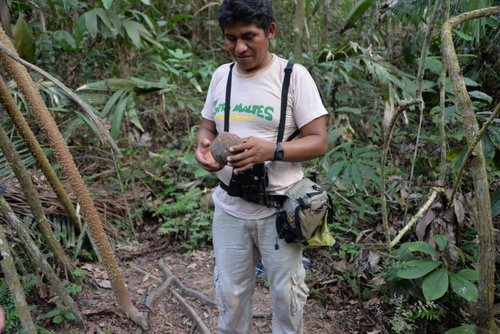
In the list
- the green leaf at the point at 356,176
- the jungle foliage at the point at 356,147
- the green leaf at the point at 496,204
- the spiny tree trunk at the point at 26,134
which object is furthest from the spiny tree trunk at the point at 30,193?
the green leaf at the point at 496,204

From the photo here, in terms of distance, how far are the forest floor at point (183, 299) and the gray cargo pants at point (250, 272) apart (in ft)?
2.67

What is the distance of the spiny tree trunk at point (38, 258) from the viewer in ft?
7.97

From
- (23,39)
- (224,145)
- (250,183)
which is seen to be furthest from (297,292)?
(23,39)

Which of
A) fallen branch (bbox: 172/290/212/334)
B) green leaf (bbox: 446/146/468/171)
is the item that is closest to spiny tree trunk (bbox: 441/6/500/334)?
green leaf (bbox: 446/146/468/171)

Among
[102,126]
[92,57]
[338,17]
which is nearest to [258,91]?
[102,126]

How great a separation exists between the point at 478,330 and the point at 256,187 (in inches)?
50.4

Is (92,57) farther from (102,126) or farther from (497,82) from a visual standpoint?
(497,82)

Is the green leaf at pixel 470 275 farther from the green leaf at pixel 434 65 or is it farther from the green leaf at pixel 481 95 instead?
the green leaf at pixel 434 65

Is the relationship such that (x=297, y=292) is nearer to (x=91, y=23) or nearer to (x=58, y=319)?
(x=58, y=319)

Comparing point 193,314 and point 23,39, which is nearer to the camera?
point 193,314

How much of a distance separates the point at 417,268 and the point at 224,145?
64.9 inches

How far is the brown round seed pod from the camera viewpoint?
72.6 inches

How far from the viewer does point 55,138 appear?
2.34 m

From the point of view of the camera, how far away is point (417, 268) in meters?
2.63
